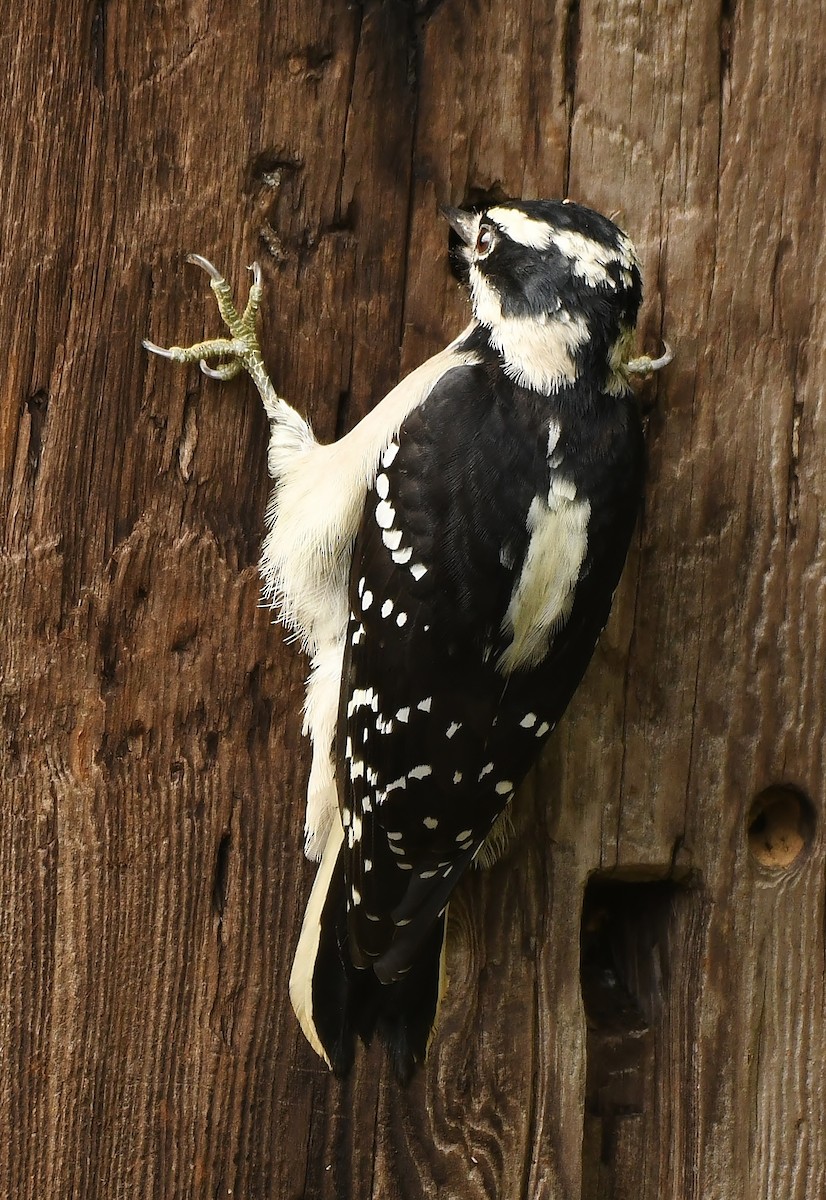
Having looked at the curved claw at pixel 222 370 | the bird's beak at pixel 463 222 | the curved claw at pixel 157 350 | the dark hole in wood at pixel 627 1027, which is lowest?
the dark hole in wood at pixel 627 1027

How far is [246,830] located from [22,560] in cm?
69

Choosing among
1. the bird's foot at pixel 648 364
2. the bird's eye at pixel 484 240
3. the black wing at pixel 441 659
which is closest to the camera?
the black wing at pixel 441 659

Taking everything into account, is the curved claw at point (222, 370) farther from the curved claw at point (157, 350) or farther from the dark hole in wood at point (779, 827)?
the dark hole in wood at point (779, 827)

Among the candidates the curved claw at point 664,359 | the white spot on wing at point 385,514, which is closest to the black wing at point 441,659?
the white spot on wing at point 385,514

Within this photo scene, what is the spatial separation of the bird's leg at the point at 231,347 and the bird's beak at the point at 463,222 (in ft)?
1.28

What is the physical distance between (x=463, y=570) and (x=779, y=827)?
92cm

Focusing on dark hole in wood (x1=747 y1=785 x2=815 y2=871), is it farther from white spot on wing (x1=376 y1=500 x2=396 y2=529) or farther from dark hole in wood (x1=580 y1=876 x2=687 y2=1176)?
white spot on wing (x1=376 y1=500 x2=396 y2=529)

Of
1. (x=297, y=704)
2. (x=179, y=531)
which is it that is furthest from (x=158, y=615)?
(x=297, y=704)

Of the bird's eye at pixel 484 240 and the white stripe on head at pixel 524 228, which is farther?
the bird's eye at pixel 484 240

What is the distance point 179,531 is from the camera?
7.86 ft

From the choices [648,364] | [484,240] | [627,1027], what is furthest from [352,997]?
[484,240]

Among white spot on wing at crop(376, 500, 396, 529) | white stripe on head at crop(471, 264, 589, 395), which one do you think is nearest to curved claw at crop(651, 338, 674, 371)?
white stripe on head at crop(471, 264, 589, 395)

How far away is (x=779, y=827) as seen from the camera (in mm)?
2506

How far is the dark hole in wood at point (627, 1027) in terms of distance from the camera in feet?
8.07
